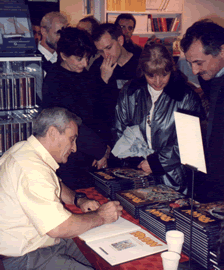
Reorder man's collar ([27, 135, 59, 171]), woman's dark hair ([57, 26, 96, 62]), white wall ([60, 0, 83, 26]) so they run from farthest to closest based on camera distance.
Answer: white wall ([60, 0, 83, 26]) → woman's dark hair ([57, 26, 96, 62]) → man's collar ([27, 135, 59, 171])

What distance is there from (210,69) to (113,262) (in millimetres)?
1232

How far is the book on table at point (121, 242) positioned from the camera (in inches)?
45.1

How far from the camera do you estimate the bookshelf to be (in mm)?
4883

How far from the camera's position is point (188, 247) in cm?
115

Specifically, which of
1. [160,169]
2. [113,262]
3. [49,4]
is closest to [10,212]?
[113,262]

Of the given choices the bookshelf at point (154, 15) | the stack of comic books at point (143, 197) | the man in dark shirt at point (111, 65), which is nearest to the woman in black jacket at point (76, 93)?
the man in dark shirt at point (111, 65)

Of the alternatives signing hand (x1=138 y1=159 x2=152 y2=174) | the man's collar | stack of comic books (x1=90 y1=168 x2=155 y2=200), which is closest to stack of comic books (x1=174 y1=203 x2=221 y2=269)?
stack of comic books (x1=90 y1=168 x2=155 y2=200)

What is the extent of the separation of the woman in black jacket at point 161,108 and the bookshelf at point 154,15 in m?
3.21

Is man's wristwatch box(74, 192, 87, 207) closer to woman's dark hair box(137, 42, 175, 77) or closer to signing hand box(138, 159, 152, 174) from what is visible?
signing hand box(138, 159, 152, 174)

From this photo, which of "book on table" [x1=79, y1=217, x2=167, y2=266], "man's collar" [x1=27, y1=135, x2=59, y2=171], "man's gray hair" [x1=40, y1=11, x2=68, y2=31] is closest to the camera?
"book on table" [x1=79, y1=217, x2=167, y2=266]

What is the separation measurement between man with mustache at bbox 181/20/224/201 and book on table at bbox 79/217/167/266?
55 cm

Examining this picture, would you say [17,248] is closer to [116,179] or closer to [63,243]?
[63,243]

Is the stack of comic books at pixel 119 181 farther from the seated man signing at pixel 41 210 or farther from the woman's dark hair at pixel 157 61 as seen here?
the woman's dark hair at pixel 157 61

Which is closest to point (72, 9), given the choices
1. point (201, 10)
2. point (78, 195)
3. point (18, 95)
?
point (201, 10)
